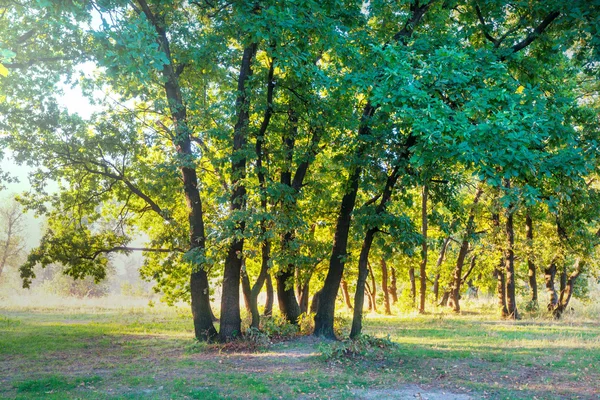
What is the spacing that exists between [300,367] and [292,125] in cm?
671

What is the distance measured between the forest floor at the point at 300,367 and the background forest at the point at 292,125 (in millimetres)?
1889

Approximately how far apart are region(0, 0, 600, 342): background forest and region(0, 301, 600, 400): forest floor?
1.89m

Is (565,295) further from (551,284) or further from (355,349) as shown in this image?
(355,349)

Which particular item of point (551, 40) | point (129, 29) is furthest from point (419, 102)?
point (551, 40)

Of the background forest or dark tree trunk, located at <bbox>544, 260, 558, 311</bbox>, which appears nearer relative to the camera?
the background forest

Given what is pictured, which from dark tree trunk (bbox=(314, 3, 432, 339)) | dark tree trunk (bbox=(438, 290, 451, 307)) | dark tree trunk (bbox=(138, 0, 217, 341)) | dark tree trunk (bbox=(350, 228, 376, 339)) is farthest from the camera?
dark tree trunk (bbox=(438, 290, 451, 307))

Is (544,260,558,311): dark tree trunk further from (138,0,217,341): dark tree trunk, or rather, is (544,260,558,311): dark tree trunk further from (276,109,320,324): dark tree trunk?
(138,0,217,341): dark tree trunk

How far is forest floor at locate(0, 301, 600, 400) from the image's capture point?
27.3 ft

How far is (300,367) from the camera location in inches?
403

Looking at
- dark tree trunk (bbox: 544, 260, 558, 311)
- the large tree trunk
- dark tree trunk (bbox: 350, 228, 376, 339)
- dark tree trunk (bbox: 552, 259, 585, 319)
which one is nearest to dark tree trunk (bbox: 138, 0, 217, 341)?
the large tree trunk

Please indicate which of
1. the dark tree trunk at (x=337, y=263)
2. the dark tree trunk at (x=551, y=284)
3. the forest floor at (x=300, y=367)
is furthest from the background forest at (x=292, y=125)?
the dark tree trunk at (x=551, y=284)

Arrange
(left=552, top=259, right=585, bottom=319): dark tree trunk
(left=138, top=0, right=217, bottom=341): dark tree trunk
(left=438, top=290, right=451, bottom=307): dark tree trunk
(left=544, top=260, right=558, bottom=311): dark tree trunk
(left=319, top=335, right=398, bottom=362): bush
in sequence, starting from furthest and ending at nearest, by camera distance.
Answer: (left=438, top=290, right=451, bottom=307): dark tree trunk
(left=544, top=260, right=558, bottom=311): dark tree trunk
(left=552, top=259, right=585, bottom=319): dark tree trunk
(left=138, top=0, right=217, bottom=341): dark tree trunk
(left=319, top=335, right=398, bottom=362): bush

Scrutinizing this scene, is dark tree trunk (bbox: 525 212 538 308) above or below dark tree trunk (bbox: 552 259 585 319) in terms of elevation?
above

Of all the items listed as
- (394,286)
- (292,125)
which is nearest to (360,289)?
(292,125)
